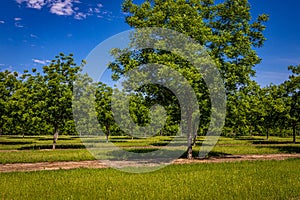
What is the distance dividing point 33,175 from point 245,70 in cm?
2255

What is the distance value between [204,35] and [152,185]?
17033mm

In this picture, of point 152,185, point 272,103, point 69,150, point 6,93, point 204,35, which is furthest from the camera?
point 272,103

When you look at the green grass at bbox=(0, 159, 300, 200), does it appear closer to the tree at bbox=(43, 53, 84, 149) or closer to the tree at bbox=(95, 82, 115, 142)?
the tree at bbox=(43, 53, 84, 149)

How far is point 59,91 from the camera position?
39.9 m

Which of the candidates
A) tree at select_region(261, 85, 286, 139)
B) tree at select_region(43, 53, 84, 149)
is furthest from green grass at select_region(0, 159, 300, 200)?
tree at select_region(261, 85, 286, 139)

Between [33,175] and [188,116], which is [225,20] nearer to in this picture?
[188,116]

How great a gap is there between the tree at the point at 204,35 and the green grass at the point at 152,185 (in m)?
9.72

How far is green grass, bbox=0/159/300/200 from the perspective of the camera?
12.1 m

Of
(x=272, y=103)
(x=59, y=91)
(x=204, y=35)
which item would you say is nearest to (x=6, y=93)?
(x=59, y=91)

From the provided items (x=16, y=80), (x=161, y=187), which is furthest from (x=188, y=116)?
(x=16, y=80)

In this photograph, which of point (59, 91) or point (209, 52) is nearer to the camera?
point (209, 52)

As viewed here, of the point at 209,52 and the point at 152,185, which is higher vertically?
the point at 209,52

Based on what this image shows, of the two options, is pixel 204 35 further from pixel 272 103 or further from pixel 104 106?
pixel 272 103

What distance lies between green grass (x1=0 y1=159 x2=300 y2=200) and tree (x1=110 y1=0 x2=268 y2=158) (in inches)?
383
